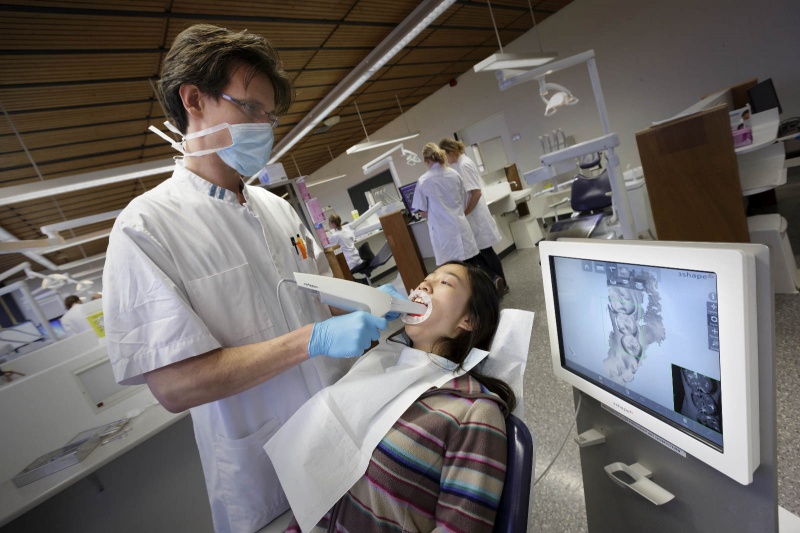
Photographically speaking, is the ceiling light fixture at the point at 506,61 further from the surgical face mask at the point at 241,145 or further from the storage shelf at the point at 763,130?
the surgical face mask at the point at 241,145

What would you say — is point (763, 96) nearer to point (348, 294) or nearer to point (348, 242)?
point (348, 294)

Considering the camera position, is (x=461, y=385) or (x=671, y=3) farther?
(x=671, y=3)

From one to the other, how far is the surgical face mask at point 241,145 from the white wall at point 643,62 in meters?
5.91

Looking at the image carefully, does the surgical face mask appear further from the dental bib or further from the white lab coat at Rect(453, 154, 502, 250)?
the white lab coat at Rect(453, 154, 502, 250)

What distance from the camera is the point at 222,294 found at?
0.94 meters

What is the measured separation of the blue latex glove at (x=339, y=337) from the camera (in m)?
0.91

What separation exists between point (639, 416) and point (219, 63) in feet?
4.06

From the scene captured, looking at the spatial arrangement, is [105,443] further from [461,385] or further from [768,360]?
[768,360]

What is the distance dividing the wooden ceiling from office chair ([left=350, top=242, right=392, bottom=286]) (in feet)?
7.93

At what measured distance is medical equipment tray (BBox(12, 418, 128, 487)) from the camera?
126cm

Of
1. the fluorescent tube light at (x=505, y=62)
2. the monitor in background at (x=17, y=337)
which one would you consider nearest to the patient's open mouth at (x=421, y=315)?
the fluorescent tube light at (x=505, y=62)

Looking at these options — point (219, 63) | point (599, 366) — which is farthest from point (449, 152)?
point (599, 366)

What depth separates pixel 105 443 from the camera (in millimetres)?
1401

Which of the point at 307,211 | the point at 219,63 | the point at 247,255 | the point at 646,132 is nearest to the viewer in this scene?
the point at 219,63
